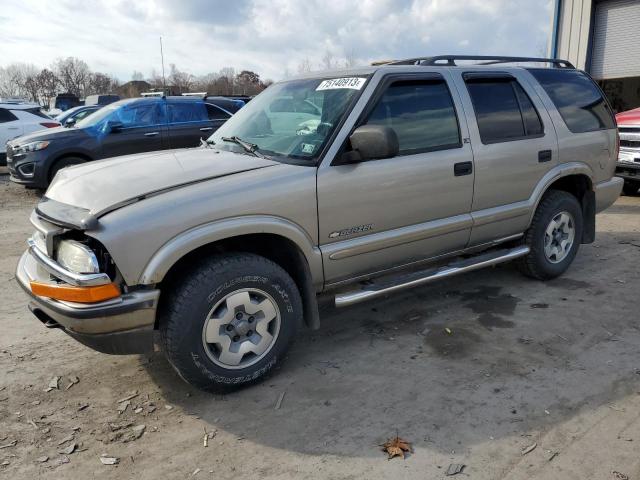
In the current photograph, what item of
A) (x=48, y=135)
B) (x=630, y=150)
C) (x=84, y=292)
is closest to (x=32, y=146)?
(x=48, y=135)

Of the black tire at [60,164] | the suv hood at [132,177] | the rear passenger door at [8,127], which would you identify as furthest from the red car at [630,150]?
the rear passenger door at [8,127]

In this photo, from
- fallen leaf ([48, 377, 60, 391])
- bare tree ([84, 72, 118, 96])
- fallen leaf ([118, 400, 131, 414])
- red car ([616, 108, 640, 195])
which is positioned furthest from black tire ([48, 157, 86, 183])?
bare tree ([84, 72, 118, 96])

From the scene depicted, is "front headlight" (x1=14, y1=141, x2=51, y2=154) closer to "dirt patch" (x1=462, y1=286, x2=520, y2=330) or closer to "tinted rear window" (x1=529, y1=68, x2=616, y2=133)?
"dirt patch" (x1=462, y1=286, x2=520, y2=330)

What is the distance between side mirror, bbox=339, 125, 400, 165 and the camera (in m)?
3.24

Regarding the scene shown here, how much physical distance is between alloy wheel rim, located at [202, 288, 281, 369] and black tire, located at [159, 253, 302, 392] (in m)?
0.02

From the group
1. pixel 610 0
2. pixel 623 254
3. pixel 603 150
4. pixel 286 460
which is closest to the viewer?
pixel 286 460

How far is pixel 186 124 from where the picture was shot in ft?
34.0

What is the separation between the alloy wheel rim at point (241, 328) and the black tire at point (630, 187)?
826 cm

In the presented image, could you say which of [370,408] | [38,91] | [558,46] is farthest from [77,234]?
[38,91]

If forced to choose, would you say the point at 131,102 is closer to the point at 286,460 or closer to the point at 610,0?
the point at 286,460

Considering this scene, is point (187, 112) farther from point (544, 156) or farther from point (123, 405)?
point (123, 405)

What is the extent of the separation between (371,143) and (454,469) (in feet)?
6.13

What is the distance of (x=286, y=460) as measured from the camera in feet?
8.70

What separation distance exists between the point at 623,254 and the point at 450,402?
154 inches
